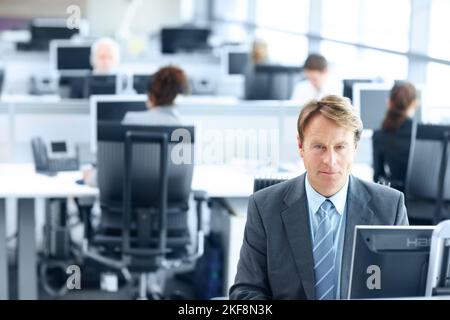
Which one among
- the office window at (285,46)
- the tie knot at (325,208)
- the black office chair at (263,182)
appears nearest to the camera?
the tie knot at (325,208)

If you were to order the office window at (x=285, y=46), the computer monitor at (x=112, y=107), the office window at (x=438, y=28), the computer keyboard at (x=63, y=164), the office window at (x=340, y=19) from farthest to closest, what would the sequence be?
the office window at (x=285, y=46)
the office window at (x=340, y=19)
the office window at (x=438, y=28)
the computer monitor at (x=112, y=107)
the computer keyboard at (x=63, y=164)

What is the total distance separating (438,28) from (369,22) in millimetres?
1976

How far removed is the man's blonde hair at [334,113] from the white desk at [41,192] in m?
1.60

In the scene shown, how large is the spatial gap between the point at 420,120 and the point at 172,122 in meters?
1.25

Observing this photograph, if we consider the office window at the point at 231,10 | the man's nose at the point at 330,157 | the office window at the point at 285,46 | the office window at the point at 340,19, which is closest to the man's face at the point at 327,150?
the man's nose at the point at 330,157

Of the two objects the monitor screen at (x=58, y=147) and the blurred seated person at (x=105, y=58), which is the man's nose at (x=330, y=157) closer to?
the monitor screen at (x=58, y=147)

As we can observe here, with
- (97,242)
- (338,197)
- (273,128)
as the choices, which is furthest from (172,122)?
(338,197)

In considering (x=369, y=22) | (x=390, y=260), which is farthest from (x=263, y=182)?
(x=369, y=22)

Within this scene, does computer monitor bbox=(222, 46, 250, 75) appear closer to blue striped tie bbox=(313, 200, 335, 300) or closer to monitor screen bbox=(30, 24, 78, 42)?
monitor screen bbox=(30, 24, 78, 42)

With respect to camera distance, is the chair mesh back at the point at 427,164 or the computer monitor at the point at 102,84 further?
the computer monitor at the point at 102,84

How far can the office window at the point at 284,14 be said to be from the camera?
9.10 m

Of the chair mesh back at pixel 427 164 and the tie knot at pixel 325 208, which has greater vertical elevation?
the tie knot at pixel 325 208

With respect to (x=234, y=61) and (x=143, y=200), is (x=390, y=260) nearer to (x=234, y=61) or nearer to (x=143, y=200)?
(x=143, y=200)

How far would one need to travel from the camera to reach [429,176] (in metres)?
3.75
